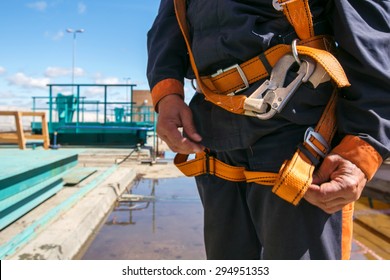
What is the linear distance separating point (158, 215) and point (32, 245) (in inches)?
83.4

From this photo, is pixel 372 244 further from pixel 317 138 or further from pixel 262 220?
pixel 317 138

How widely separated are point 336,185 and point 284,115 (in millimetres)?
286

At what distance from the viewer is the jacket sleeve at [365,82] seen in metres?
1.03

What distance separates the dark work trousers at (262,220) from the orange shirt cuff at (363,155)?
194 mm

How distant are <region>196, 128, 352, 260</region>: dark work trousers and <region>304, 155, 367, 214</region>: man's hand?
10 centimetres

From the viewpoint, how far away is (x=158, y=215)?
501 centimetres


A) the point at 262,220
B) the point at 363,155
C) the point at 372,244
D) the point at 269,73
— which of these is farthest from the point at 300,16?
the point at 372,244

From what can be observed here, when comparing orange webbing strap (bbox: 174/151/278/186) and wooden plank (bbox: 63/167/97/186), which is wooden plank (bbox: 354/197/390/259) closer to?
orange webbing strap (bbox: 174/151/278/186)

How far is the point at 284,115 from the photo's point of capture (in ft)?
3.82

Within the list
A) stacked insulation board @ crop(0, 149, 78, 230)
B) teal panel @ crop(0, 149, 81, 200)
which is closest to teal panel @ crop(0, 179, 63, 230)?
stacked insulation board @ crop(0, 149, 78, 230)

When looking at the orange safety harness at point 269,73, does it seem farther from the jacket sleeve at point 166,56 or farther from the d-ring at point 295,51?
the jacket sleeve at point 166,56

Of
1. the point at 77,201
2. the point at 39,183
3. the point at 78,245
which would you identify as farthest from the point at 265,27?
the point at 77,201

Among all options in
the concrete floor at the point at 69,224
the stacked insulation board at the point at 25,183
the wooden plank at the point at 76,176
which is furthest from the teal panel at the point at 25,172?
the wooden plank at the point at 76,176

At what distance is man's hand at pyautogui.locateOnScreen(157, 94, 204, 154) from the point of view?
54.5 inches
